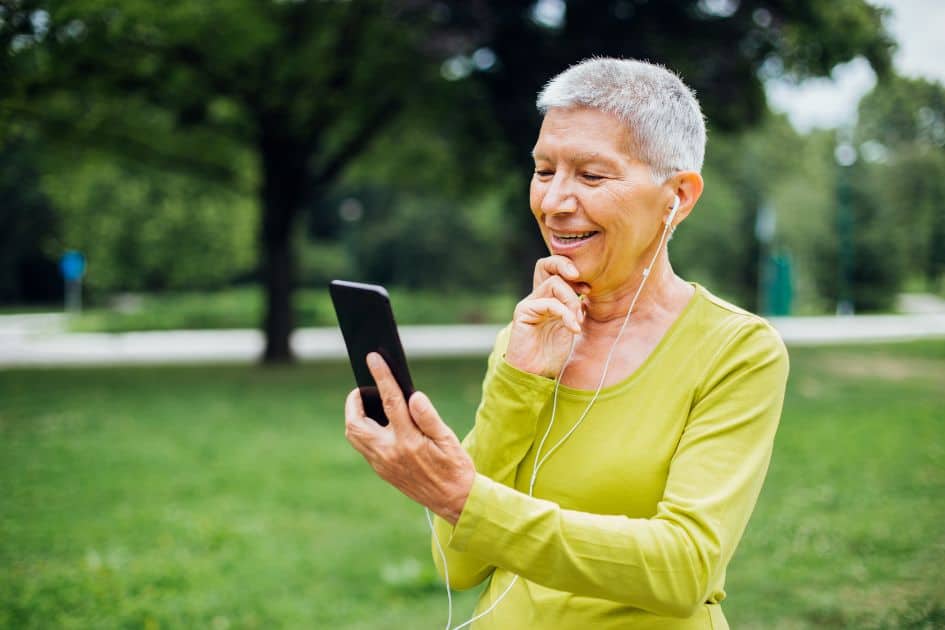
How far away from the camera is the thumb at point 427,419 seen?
1505 mm

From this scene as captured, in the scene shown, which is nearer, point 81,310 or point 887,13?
point 887,13

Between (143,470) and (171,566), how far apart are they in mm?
3028

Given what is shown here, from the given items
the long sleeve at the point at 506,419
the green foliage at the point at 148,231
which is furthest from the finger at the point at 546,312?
the green foliage at the point at 148,231

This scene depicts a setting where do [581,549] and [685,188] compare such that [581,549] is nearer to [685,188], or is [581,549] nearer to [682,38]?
[685,188]

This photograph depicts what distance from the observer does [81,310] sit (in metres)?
42.8

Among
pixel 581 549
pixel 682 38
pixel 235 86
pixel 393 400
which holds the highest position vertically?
pixel 682 38

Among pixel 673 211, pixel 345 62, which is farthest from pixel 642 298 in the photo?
pixel 345 62

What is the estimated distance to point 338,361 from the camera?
1897 cm

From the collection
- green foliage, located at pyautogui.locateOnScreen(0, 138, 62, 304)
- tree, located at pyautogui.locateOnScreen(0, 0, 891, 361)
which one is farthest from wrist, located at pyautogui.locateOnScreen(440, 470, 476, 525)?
green foliage, located at pyautogui.locateOnScreen(0, 138, 62, 304)

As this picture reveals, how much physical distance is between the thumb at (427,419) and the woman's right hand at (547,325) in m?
0.30

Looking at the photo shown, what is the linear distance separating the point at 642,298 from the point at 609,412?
286 millimetres

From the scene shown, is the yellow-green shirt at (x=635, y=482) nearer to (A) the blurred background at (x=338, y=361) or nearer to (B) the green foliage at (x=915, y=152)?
(A) the blurred background at (x=338, y=361)

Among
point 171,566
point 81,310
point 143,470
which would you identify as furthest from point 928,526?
point 81,310

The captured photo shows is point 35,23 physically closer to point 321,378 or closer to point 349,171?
point 321,378
